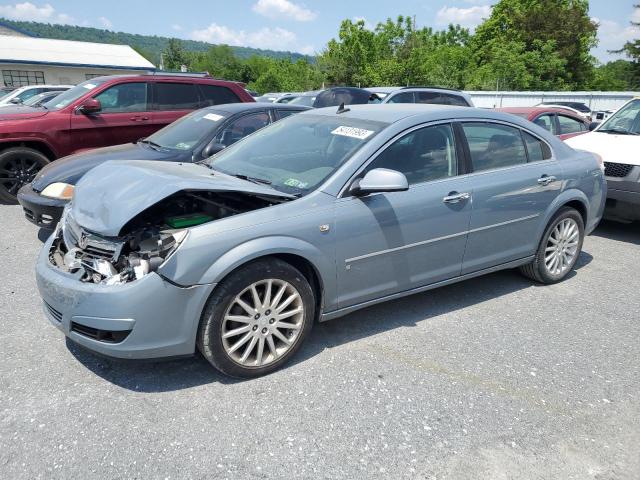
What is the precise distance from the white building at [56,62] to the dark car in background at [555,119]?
30.9 meters

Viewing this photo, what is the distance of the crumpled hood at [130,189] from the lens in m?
3.07

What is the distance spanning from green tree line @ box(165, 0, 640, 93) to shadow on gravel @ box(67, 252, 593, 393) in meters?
33.8

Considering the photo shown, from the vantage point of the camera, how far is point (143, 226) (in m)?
3.33

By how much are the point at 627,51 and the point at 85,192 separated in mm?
55751

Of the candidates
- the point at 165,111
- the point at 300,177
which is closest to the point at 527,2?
the point at 165,111

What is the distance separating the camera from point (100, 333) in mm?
2910

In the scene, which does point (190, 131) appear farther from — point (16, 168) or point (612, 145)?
point (612, 145)

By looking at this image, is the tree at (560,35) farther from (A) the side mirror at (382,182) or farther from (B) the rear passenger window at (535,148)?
(A) the side mirror at (382,182)

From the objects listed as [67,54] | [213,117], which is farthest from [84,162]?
[67,54]

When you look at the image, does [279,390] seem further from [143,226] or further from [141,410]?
[143,226]

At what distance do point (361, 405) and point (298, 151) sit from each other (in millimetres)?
1934

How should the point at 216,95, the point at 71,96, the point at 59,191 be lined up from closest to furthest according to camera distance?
the point at 59,191, the point at 71,96, the point at 216,95

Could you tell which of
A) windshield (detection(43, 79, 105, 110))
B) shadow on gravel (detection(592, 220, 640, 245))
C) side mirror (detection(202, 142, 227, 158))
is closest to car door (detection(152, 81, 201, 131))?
windshield (detection(43, 79, 105, 110))

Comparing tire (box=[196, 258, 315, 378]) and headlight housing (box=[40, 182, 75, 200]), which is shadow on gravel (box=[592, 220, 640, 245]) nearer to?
tire (box=[196, 258, 315, 378])
